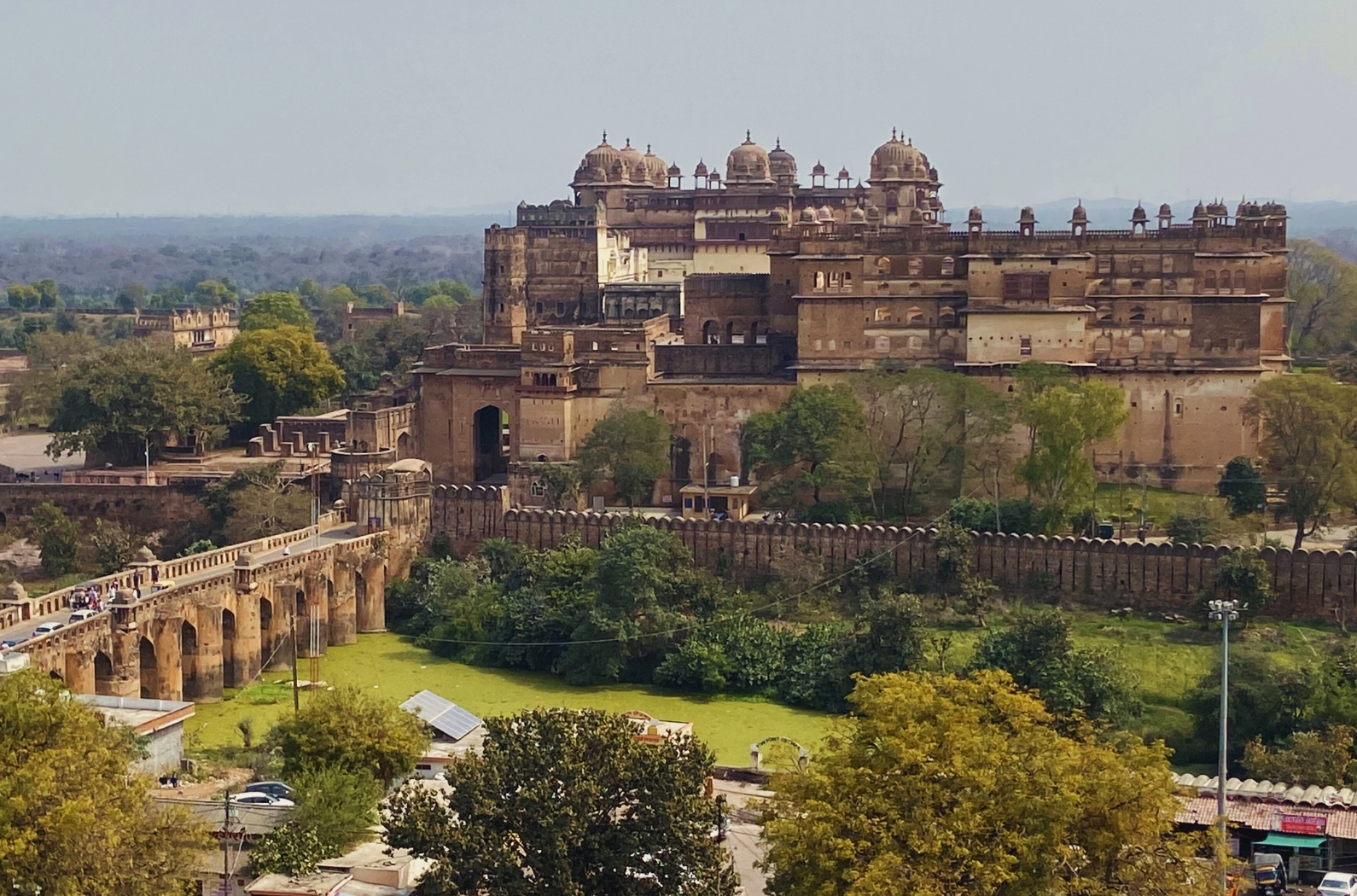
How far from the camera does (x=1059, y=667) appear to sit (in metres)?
43.2

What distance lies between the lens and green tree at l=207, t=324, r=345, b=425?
73.1m

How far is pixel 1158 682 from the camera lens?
44.5 meters

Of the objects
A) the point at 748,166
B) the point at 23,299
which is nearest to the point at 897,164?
the point at 748,166

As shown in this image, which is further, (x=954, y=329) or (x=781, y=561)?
(x=954, y=329)

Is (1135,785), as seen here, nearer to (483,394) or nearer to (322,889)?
(322,889)

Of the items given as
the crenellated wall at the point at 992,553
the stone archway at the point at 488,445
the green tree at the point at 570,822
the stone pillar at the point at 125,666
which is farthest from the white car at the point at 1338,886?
the stone archway at the point at 488,445

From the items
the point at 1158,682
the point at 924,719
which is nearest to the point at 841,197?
the point at 1158,682

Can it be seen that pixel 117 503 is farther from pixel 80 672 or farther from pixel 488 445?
pixel 80 672

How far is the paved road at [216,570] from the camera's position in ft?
131

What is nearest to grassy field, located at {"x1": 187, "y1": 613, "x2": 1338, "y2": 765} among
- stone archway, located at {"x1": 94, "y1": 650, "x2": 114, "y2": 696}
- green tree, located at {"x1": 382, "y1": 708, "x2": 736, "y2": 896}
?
stone archway, located at {"x1": 94, "y1": 650, "x2": 114, "y2": 696}

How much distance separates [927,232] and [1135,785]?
34245 millimetres

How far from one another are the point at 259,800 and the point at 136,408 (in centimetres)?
3608

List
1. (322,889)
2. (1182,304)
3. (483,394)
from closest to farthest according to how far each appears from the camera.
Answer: (322,889) → (1182,304) → (483,394)

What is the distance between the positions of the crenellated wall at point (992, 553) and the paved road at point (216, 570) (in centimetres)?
289
